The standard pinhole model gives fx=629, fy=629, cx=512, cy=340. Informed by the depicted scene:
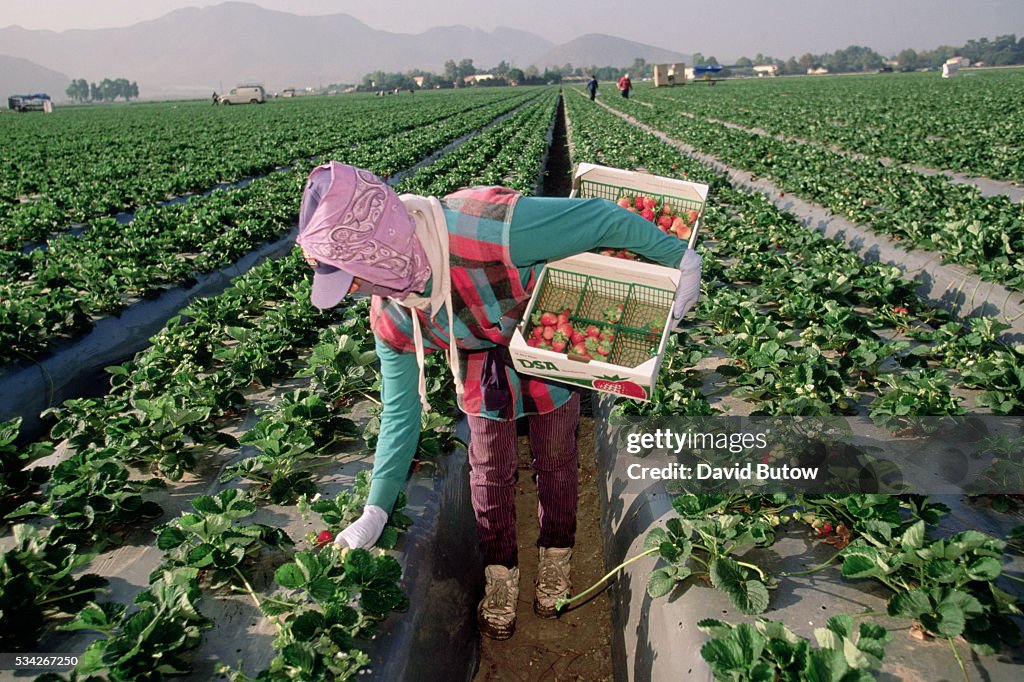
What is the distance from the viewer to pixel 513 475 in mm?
2982

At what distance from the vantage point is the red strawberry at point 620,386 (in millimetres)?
2387

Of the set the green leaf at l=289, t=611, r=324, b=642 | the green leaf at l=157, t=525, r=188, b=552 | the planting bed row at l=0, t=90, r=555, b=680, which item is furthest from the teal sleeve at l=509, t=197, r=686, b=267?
the green leaf at l=157, t=525, r=188, b=552

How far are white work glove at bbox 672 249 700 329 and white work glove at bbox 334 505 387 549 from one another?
151 centimetres

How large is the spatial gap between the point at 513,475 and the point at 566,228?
1.28 m

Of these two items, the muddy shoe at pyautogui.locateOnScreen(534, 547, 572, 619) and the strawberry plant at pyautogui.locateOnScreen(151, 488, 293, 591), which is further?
the muddy shoe at pyautogui.locateOnScreen(534, 547, 572, 619)

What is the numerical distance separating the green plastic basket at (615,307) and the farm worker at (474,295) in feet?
0.51

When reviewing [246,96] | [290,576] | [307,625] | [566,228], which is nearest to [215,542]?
[290,576]

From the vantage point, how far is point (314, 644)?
90.0 inches

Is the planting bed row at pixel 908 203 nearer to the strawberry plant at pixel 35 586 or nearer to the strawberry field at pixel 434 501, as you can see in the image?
the strawberry field at pixel 434 501

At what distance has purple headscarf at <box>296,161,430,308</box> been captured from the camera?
6.38 feet

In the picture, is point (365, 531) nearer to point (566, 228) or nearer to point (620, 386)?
point (620, 386)

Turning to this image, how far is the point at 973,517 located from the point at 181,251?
932 cm

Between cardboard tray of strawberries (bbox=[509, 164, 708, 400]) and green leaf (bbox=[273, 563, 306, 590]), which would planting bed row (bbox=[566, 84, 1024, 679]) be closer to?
cardboard tray of strawberries (bbox=[509, 164, 708, 400])

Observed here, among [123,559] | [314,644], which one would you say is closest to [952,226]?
[314,644]
